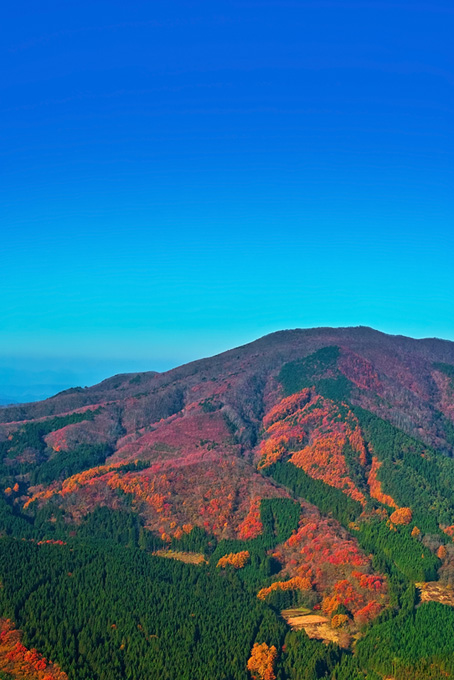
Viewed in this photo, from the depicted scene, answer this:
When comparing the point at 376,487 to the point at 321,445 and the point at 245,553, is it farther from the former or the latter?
the point at 245,553

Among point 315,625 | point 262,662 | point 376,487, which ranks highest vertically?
point 376,487

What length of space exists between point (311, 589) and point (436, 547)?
33.2 m

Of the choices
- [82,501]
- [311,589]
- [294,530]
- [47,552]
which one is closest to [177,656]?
[311,589]

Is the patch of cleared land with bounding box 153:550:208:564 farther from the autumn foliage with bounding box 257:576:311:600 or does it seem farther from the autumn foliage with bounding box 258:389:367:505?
the autumn foliage with bounding box 258:389:367:505

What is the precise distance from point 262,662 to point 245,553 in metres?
43.8

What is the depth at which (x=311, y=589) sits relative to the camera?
391 feet

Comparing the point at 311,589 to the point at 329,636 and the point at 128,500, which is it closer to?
the point at 329,636

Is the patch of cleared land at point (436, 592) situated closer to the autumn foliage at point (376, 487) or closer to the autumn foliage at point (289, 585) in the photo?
the autumn foliage at point (289, 585)

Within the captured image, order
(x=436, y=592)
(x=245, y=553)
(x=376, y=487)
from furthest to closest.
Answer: (x=376, y=487), (x=245, y=553), (x=436, y=592)

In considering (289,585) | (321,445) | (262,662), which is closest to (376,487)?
(321,445)

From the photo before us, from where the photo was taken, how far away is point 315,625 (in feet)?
349

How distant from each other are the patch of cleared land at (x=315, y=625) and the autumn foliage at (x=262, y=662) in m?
12.4

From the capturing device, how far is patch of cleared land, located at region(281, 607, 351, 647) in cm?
10085

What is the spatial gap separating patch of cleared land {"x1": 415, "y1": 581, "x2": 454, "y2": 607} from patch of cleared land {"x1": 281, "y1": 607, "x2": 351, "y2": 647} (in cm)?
2137
